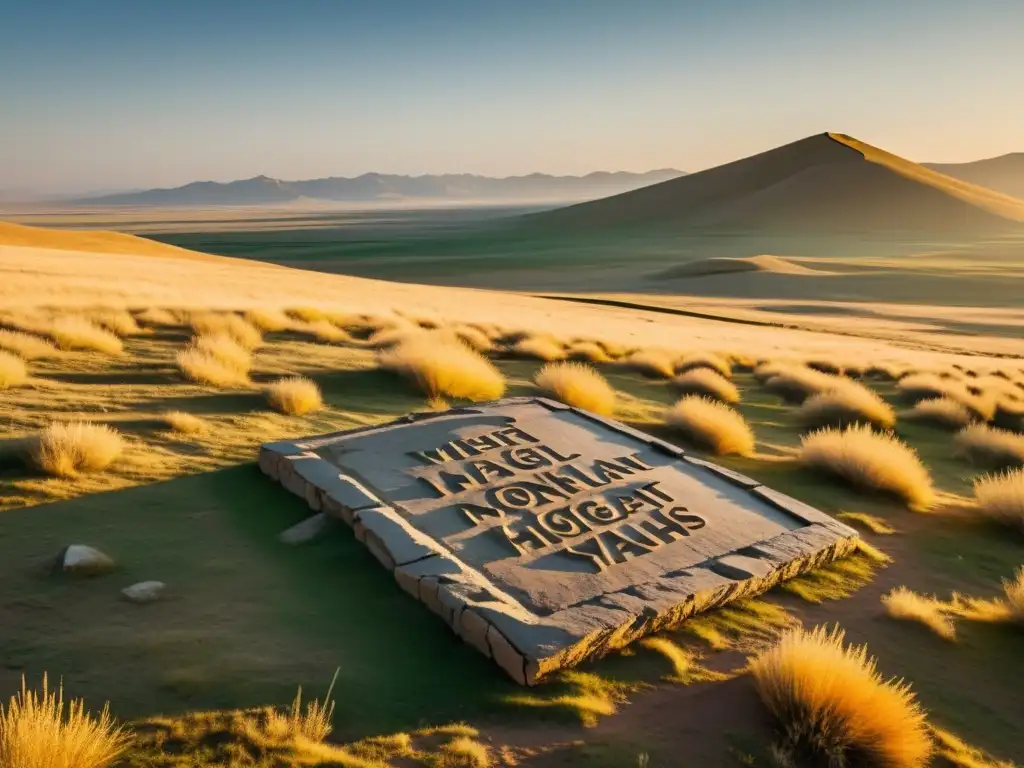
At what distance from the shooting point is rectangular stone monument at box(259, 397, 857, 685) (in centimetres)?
464

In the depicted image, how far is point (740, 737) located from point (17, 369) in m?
8.13

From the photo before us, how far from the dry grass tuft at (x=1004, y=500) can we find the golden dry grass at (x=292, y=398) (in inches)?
281

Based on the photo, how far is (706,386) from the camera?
39.9 feet

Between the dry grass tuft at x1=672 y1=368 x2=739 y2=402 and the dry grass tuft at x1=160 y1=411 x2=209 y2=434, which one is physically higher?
the dry grass tuft at x1=160 y1=411 x2=209 y2=434

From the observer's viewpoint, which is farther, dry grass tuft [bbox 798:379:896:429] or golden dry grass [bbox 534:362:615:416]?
dry grass tuft [bbox 798:379:896:429]

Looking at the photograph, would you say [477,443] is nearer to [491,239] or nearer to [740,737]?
[740,737]

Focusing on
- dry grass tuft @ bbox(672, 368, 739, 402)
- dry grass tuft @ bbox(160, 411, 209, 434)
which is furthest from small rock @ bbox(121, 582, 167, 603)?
dry grass tuft @ bbox(672, 368, 739, 402)

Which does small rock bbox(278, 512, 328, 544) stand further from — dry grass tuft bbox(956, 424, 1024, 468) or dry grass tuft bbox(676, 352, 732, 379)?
dry grass tuft bbox(676, 352, 732, 379)

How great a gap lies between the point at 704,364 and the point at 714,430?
5.65 metres

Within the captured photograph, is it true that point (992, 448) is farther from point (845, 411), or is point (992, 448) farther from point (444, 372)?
point (444, 372)

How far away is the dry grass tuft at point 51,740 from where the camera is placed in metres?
3.02

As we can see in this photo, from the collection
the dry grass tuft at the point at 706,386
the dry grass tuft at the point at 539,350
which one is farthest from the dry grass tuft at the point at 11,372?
the dry grass tuft at the point at 706,386

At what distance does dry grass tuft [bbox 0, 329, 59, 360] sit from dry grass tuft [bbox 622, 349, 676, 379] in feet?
29.4

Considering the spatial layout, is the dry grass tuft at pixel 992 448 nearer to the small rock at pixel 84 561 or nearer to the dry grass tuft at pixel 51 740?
the small rock at pixel 84 561
